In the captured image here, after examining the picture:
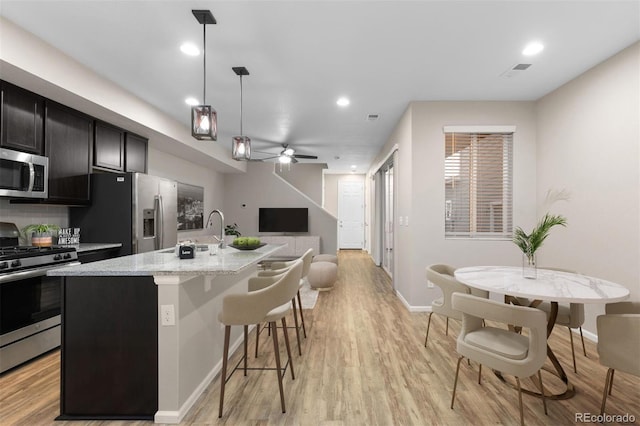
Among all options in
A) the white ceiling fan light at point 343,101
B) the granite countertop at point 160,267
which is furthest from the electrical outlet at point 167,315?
the white ceiling fan light at point 343,101

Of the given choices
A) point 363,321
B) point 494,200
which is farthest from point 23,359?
point 494,200

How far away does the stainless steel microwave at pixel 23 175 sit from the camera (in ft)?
8.80

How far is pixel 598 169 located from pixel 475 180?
4.15 ft

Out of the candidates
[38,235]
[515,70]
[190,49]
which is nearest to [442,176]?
[515,70]

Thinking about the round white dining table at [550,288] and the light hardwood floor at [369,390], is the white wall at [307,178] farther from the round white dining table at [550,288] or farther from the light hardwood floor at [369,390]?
the round white dining table at [550,288]

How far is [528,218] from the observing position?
4191mm

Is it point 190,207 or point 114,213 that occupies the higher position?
point 190,207

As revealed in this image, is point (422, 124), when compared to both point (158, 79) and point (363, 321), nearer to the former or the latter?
point (363, 321)

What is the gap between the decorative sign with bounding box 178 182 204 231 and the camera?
6191mm

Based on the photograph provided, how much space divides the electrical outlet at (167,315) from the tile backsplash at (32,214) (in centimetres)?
228

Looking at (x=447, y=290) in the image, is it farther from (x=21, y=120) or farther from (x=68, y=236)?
(x=21, y=120)

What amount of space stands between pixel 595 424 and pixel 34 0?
4.63 m

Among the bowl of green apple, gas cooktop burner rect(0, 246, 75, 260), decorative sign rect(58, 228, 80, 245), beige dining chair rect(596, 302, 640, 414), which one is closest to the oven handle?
gas cooktop burner rect(0, 246, 75, 260)

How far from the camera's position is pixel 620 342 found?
1.88 m
